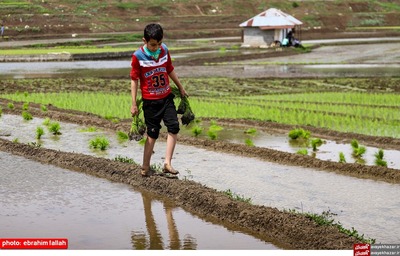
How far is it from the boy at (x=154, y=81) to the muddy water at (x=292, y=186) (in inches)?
32.5

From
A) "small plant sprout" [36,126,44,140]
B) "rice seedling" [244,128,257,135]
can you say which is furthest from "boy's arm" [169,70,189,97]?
"rice seedling" [244,128,257,135]

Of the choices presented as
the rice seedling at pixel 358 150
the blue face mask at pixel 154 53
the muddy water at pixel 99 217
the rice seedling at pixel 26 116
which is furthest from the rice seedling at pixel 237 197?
the rice seedling at pixel 26 116

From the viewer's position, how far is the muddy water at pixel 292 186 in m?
6.79

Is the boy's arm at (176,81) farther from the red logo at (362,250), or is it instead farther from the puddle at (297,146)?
the red logo at (362,250)

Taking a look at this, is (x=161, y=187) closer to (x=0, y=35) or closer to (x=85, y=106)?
(x=85, y=106)

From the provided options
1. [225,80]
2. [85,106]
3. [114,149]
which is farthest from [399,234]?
[225,80]

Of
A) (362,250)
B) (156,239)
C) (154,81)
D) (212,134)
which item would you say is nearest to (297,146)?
(212,134)

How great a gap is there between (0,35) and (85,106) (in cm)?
3263

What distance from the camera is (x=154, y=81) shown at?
759cm

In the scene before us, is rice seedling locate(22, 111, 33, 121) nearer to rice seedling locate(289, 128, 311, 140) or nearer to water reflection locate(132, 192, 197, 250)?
rice seedling locate(289, 128, 311, 140)

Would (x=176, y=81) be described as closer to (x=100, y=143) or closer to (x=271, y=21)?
(x=100, y=143)

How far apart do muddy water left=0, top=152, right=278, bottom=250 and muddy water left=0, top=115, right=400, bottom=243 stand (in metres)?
0.89

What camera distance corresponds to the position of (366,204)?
7.32 m

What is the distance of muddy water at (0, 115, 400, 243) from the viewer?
22.3 ft
